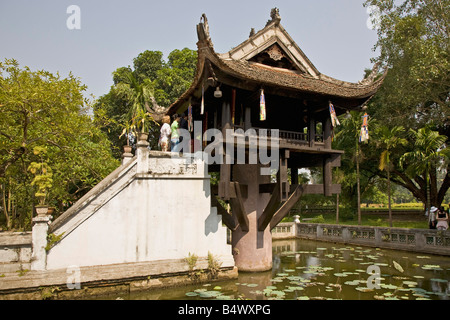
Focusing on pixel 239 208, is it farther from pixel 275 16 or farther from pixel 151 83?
pixel 151 83

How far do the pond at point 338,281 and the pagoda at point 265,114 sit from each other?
123cm

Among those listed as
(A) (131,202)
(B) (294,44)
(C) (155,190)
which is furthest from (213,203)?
(B) (294,44)

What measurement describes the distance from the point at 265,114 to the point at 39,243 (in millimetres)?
6541

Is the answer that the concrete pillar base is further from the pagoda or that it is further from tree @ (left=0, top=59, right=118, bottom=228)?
tree @ (left=0, top=59, right=118, bottom=228)

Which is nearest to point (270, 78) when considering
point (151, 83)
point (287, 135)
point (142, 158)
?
point (287, 135)

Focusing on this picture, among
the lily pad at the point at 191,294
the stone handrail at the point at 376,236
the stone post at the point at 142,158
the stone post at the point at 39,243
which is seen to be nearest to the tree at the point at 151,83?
the stone handrail at the point at 376,236

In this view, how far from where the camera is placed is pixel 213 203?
9.07m

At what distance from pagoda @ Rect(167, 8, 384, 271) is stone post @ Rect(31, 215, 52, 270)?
416 centimetres

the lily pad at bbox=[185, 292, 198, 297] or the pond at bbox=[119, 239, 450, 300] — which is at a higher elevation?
the lily pad at bbox=[185, 292, 198, 297]

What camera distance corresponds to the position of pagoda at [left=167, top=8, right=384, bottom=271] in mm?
8570

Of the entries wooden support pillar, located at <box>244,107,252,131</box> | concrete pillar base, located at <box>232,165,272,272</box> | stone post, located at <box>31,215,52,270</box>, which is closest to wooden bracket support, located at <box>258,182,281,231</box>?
concrete pillar base, located at <box>232,165,272,272</box>

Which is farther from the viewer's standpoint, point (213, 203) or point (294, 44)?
point (294, 44)
